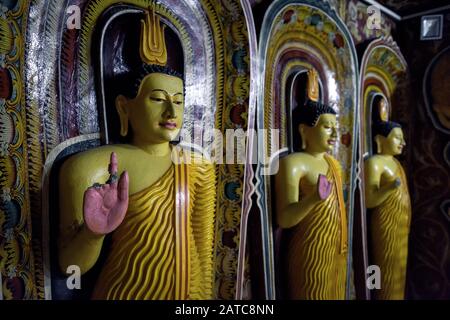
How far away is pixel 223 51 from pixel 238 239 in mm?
633

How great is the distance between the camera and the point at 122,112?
3.71ft

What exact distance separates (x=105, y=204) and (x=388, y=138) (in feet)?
5.05

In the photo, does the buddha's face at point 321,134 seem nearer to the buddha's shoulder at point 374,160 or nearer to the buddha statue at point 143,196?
the buddha's shoulder at point 374,160

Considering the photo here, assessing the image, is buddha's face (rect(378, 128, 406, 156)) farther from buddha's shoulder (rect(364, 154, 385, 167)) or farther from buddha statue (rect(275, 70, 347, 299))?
buddha statue (rect(275, 70, 347, 299))

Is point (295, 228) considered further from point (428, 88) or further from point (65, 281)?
point (428, 88)

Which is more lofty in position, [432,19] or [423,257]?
[432,19]

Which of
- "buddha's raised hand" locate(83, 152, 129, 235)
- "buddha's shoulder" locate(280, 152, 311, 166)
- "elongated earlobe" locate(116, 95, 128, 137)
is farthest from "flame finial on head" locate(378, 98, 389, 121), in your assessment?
"buddha's raised hand" locate(83, 152, 129, 235)

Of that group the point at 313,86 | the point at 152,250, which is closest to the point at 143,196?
the point at 152,250

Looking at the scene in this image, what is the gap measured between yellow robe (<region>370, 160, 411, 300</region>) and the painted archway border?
0.86ft

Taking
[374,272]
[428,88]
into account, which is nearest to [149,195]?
[374,272]

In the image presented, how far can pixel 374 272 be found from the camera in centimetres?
197

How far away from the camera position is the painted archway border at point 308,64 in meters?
1.44

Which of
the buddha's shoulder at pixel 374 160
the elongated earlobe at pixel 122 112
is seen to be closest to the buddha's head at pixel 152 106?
the elongated earlobe at pixel 122 112

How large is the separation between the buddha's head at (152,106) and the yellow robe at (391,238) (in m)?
1.29
